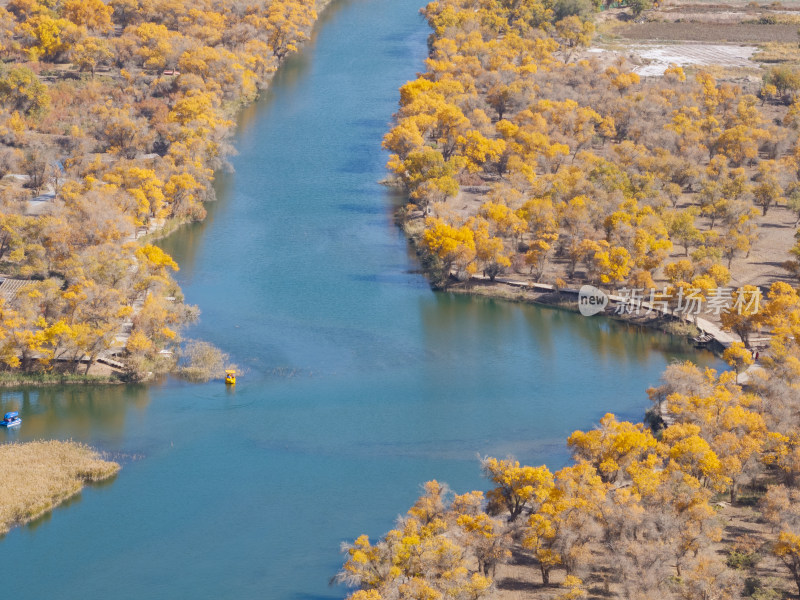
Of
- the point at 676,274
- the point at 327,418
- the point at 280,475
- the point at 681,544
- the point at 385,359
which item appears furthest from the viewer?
the point at 676,274

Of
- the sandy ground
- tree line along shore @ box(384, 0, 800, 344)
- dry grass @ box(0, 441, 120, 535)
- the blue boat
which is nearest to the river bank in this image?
tree line along shore @ box(384, 0, 800, 344)

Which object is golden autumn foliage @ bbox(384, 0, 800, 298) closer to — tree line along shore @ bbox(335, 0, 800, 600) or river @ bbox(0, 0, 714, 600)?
tree line along shore @ bbox(335, 0, 800, 600)

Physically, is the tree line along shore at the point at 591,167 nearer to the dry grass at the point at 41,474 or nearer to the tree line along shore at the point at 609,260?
the tree line along shore at the point at 609,260

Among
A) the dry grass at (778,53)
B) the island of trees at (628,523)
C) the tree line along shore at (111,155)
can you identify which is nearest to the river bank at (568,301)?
the island of trees at (628,523)

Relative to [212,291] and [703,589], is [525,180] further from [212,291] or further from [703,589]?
[703,589]

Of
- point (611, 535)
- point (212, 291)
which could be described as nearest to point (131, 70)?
point (212, 291)
